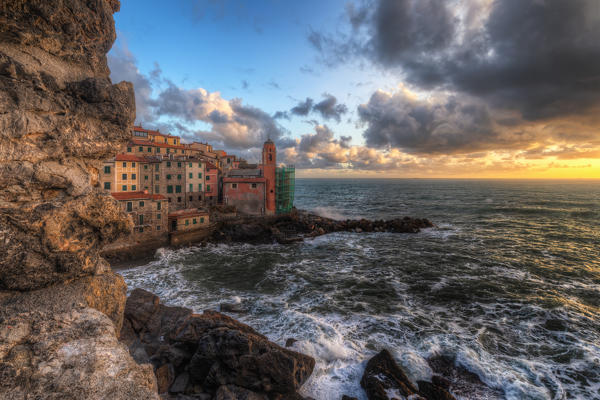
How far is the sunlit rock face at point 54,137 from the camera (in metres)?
5.03

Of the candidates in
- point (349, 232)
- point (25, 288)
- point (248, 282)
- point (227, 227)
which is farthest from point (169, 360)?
point (349, 232)

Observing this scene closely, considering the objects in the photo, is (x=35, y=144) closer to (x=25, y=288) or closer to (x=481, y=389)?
(x=25, y=288)

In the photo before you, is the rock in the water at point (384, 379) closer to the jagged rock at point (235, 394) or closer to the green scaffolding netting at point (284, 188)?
the jagged rock at point (235, 394)

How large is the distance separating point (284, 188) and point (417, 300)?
3151 centimetres

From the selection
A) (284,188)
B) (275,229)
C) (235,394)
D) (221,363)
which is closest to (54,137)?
(221,363)

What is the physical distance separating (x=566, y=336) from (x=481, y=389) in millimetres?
7099

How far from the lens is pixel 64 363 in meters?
4.13

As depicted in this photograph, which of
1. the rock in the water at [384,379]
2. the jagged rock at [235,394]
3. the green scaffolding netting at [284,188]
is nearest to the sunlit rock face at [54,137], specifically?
the jagged rock at [235,394]

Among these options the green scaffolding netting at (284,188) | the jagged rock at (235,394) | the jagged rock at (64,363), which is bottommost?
the jagged rock at (235,394)

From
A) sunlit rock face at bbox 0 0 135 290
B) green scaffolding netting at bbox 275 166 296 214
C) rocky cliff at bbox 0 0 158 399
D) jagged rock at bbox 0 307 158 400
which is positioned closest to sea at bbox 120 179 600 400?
jagged rock at bbox 0 307 158 400

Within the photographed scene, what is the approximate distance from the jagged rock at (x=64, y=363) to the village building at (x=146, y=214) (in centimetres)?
2324

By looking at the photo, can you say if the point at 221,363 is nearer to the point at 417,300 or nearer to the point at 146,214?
the point at 417,300

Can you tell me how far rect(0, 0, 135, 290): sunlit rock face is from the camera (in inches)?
198

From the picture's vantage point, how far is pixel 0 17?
502 cm
